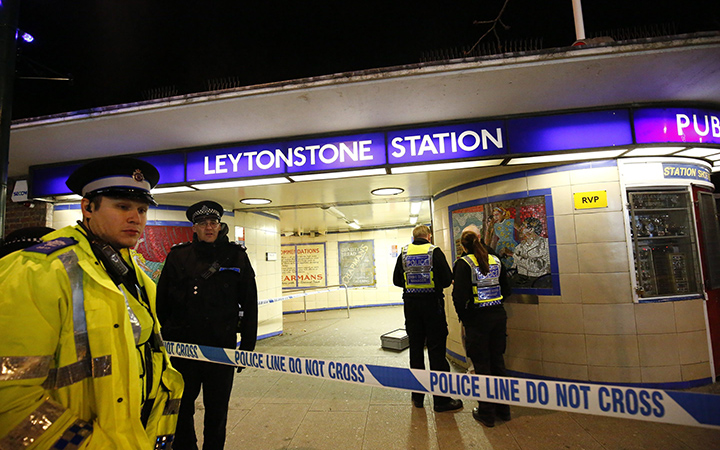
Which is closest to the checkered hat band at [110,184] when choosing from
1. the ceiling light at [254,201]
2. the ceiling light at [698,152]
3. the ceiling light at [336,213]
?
the ceiling light at [254,201]

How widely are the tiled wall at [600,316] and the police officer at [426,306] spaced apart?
1.31 m

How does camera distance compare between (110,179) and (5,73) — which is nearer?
(110,179)

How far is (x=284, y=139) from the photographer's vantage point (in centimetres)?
391

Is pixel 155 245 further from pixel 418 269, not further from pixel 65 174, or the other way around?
pixel 418 269

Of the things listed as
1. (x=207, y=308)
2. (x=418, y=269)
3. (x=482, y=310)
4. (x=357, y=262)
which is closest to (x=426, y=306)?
(x=418, y=269)

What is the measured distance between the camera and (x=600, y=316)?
3.79 meters

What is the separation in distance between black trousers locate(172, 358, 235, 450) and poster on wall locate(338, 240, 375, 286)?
390 inches

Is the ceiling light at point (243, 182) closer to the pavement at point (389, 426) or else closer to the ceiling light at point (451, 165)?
the ceiling light at point (451, 165)

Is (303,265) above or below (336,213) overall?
below

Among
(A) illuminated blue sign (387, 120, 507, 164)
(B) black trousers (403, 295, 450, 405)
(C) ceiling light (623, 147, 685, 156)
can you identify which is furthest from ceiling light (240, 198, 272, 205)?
(C) ceiling light (623, 147, 685, 156)

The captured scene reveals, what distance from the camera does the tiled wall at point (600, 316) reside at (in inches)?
145

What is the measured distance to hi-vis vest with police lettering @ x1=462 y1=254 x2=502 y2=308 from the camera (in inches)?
134

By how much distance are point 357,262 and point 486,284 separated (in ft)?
30.0

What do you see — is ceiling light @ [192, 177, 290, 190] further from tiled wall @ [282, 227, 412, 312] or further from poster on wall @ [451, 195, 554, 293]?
tiled wall @ [282, 227, 412, 312]
